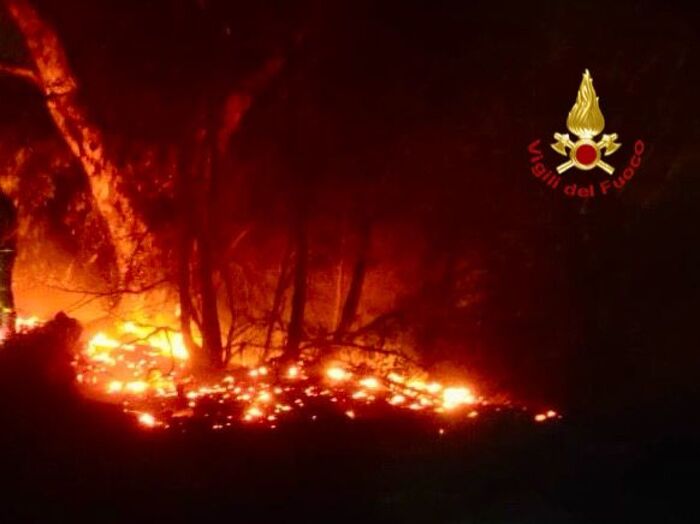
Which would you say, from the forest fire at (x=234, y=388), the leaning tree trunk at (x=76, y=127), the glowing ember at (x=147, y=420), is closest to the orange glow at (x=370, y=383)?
the forest fire at (x=234, y=388)

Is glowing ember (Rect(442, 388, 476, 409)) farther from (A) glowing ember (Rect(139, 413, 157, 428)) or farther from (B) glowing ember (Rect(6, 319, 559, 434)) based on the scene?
(A) glowing ember (Rect(139, 413, 157, 428))

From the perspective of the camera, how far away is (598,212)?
911cm

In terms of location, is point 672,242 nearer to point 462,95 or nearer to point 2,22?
point 462,95

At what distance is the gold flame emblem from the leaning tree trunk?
13.6 ft

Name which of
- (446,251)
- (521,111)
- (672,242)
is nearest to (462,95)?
(521,111)

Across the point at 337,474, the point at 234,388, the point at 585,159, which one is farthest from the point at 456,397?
the point at 585,159

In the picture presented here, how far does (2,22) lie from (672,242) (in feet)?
24.0

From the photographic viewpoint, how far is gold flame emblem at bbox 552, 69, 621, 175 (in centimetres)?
908

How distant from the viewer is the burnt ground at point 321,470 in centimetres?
603

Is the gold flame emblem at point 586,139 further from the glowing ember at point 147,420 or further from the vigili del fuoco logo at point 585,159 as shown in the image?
the glowing ember at point 147,420

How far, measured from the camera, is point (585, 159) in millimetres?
9172

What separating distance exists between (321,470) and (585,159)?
4.26m

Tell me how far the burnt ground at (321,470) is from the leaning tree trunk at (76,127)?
2305 millimetres

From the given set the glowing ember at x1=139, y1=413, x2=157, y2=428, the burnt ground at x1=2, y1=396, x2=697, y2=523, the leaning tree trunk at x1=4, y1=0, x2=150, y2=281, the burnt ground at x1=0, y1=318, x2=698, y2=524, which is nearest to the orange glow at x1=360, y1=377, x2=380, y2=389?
the burnt ground at x1=0, y1=318, x2=698, y2=524
